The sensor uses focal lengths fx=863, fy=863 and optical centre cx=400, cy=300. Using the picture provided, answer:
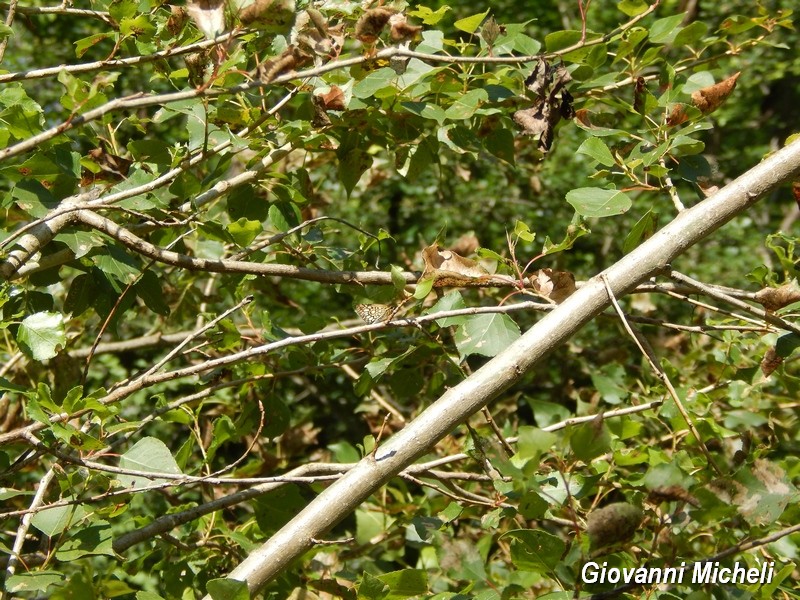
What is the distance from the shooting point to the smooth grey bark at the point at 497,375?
37.4 inches

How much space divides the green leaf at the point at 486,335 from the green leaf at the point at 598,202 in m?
0.18

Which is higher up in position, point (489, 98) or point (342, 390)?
point (489, 98)

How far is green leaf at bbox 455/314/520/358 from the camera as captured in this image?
1.17 metres

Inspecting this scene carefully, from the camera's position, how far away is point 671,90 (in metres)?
1.27

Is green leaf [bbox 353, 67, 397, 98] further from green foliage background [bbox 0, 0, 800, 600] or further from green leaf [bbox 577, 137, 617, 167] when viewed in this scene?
green leaf [bbox 577, 137, 617, 167]

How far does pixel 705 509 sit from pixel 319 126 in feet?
2.43

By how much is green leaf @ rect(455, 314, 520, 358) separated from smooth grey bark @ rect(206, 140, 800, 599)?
0.15 metres

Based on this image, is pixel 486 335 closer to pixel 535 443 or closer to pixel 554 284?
pixel 554 284

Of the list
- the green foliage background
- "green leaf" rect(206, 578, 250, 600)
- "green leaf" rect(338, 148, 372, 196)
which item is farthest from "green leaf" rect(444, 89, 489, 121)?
"green leaf" rect(206, 578, 250, 600)

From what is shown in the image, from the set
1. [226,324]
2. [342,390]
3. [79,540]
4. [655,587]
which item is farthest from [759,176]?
[342,390]

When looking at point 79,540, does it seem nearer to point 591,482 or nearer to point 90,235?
point 90,235

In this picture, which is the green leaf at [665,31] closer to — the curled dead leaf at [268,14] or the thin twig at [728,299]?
the thin twig at [728,299]

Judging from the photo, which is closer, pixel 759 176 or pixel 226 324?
pixel 759 176

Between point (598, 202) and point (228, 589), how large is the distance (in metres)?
0.67
